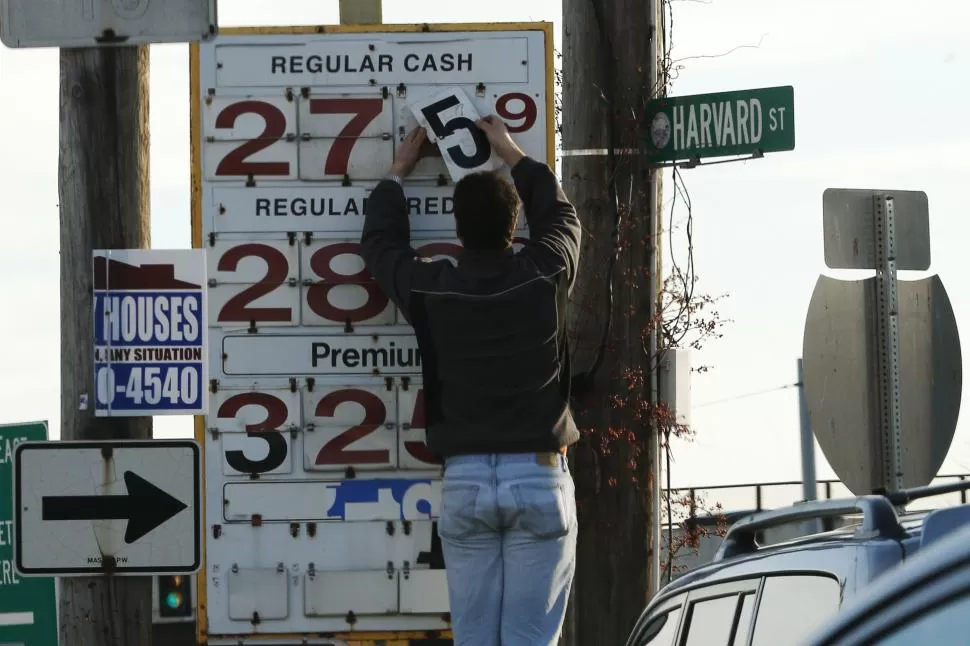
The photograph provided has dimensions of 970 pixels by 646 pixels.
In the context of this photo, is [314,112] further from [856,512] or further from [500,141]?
[856,512]

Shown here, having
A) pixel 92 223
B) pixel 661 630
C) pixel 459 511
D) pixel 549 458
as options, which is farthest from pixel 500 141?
pixel 661 630

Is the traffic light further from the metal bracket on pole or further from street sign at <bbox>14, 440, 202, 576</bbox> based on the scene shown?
street sign at <bbox>14, 440, 202, 576</bbox>

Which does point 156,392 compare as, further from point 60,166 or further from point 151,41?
point 151,41

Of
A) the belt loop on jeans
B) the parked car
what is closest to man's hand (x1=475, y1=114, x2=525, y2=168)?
the belt loop on jeans

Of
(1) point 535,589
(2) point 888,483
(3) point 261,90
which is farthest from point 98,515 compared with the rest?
(2) point 888,483

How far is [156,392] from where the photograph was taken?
5.65 m

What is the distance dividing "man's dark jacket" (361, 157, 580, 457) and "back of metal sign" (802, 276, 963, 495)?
1737 millimetres

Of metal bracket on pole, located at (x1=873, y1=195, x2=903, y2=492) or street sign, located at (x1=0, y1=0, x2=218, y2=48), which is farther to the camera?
metal bracket on pole, located at (x1=873, y1=195, x2=903, y2=492)

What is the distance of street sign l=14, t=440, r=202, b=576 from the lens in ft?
18.2

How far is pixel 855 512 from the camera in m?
4.23

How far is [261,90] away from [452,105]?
2.66ft

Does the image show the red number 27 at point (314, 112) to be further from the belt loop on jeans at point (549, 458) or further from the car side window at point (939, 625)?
the car side window at point (939, 625)

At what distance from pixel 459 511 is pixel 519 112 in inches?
71.1

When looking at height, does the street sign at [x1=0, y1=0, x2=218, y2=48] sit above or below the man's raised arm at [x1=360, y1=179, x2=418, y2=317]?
above
